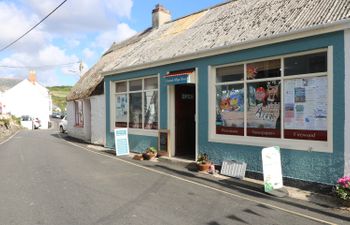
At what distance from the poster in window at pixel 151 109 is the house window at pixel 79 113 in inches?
411

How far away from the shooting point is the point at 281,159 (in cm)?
1036

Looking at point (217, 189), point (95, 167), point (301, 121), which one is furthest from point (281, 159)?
point (95, 167)

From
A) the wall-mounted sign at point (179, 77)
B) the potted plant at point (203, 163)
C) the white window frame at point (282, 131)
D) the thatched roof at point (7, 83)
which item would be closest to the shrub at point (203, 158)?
the potted plant at point (203, 163)

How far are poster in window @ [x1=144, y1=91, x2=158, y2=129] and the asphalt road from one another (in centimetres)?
419

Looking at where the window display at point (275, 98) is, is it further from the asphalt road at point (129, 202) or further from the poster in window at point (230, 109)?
the asphalt road at point (129, 202)

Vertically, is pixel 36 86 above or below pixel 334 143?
above

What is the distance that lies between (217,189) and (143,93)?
7.82 meters

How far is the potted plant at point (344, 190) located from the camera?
8.08 metres

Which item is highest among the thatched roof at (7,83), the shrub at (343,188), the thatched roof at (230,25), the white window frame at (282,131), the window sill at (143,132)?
the thatched roof at (7,83)

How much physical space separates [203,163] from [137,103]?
602 centimetres

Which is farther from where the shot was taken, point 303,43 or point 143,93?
point 143,93

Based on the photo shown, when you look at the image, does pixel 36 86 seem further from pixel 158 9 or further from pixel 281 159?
pixel 281 159

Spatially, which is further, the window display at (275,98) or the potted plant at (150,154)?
the potted plant at (150,154)

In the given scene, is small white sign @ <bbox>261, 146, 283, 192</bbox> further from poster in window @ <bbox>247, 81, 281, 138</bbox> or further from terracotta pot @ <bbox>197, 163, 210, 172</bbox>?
terracotta pot @ <bbox>197, 163, 210, 172</bbox>
